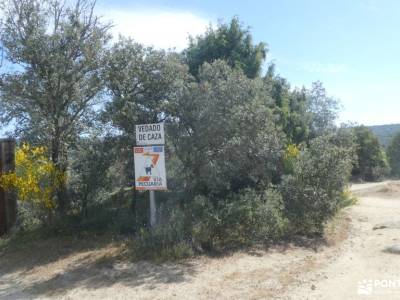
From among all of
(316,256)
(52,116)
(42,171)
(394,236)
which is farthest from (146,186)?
(394,236)

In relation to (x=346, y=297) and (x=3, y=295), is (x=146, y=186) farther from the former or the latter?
(x=346, y=297)

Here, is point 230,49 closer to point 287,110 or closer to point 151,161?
point 287,110

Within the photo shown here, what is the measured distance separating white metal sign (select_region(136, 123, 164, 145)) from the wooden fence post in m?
3.81

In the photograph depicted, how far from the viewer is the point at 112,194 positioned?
415 inches

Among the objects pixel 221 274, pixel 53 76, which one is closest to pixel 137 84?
pixel 53 76

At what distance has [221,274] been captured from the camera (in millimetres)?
6672

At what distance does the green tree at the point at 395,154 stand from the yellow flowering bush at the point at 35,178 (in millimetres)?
30986

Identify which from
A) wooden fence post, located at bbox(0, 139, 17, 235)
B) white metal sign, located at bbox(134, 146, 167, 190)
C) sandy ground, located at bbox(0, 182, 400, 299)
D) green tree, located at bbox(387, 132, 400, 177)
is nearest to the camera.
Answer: sandy ground, located at bbox(0, 182, 400, 299)

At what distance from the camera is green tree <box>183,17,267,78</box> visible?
14.3 meters

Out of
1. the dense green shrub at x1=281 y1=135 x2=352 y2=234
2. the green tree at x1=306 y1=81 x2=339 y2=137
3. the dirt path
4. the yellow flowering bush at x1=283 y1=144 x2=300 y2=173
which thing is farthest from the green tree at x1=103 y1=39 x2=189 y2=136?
the green tree at x1=306 y1=81 x2=339 y2=137

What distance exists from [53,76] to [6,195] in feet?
10.6

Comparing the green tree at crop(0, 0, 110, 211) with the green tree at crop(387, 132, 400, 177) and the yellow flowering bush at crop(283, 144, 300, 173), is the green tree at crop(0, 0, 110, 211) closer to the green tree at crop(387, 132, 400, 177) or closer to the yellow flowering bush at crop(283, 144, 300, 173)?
the yellow flowering bush at crop(283, 144, 300, 173)

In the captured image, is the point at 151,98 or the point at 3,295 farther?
the point at 151,98

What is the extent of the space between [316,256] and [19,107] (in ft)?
22.6
